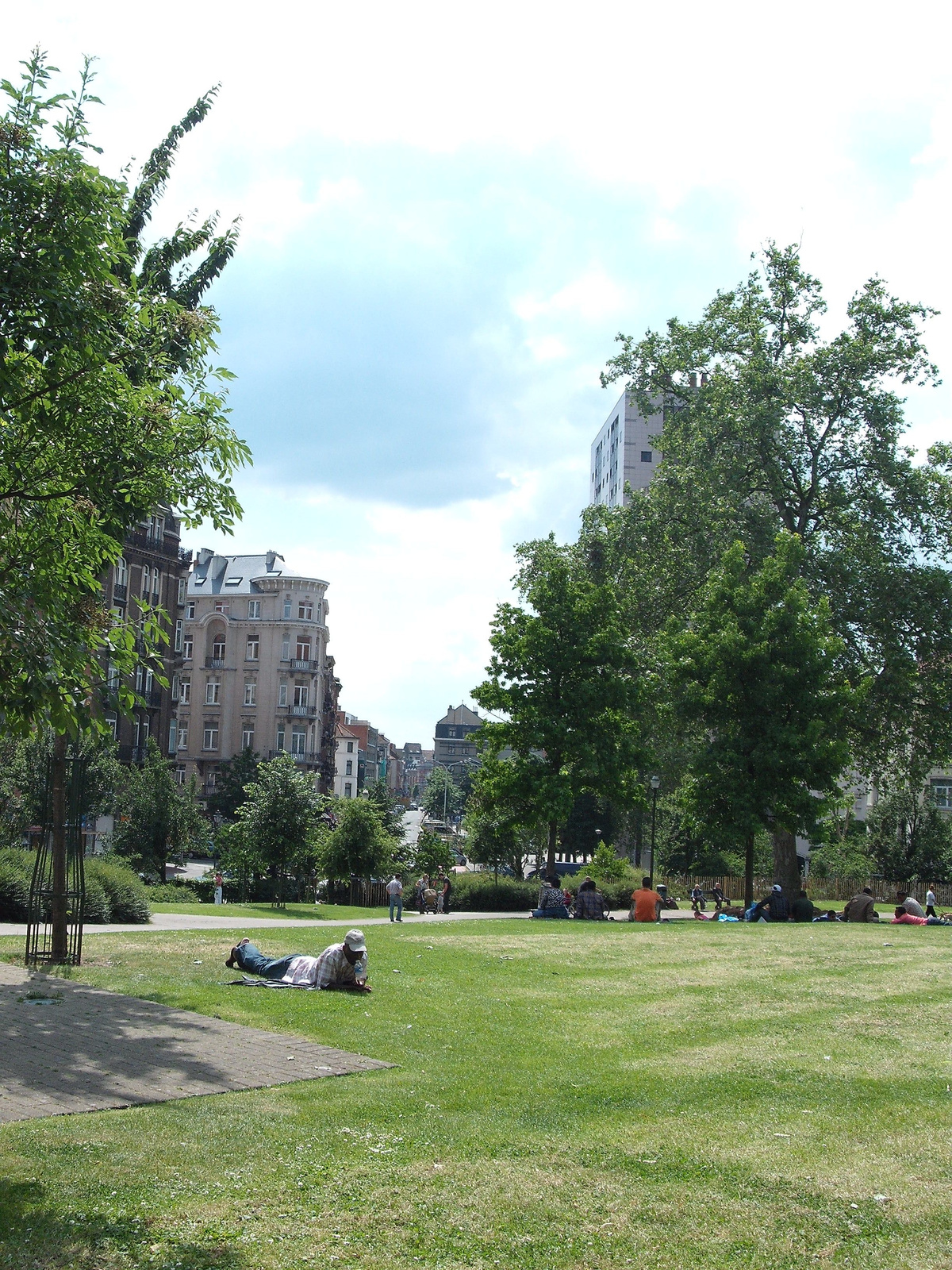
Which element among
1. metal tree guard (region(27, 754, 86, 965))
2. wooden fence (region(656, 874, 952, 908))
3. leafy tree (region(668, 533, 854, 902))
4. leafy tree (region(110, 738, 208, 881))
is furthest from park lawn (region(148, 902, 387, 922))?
wooden fence (region(656, 874, 952, 908))

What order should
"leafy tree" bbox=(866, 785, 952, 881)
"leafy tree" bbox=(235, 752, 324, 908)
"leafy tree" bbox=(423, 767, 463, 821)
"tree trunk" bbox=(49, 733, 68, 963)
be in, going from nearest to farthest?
1. "tree trunk" bbox=(49, 733, 68, 963)
2. "leafy tree" bbox=(235, 752, 324, 908)
3. "leafy tree" bbox=(866, 785, 952, 881)
4. "leafy tree" bbox=(423, 767, 463, 821)

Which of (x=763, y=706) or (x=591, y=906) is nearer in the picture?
(x=591, y=906)

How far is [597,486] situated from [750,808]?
9302cm

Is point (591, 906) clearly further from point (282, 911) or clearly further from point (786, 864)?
point (282, 911)

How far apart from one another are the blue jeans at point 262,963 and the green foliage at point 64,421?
17.2ft

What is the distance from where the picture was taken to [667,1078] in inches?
358

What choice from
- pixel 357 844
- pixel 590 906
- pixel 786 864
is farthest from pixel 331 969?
pixel 357 844

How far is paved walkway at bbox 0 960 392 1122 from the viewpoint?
812 centimetres

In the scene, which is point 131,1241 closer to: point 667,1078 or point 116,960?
point 667,1078

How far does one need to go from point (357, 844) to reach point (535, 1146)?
121ft

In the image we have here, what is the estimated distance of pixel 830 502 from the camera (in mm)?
37594

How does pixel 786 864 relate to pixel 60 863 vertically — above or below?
below

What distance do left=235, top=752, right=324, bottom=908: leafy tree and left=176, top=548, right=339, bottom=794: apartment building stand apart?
53149 millimetres

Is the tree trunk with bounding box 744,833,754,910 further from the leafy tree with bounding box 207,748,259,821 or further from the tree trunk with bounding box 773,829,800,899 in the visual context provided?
the leafy tree with bounding box 207,748,259,821
